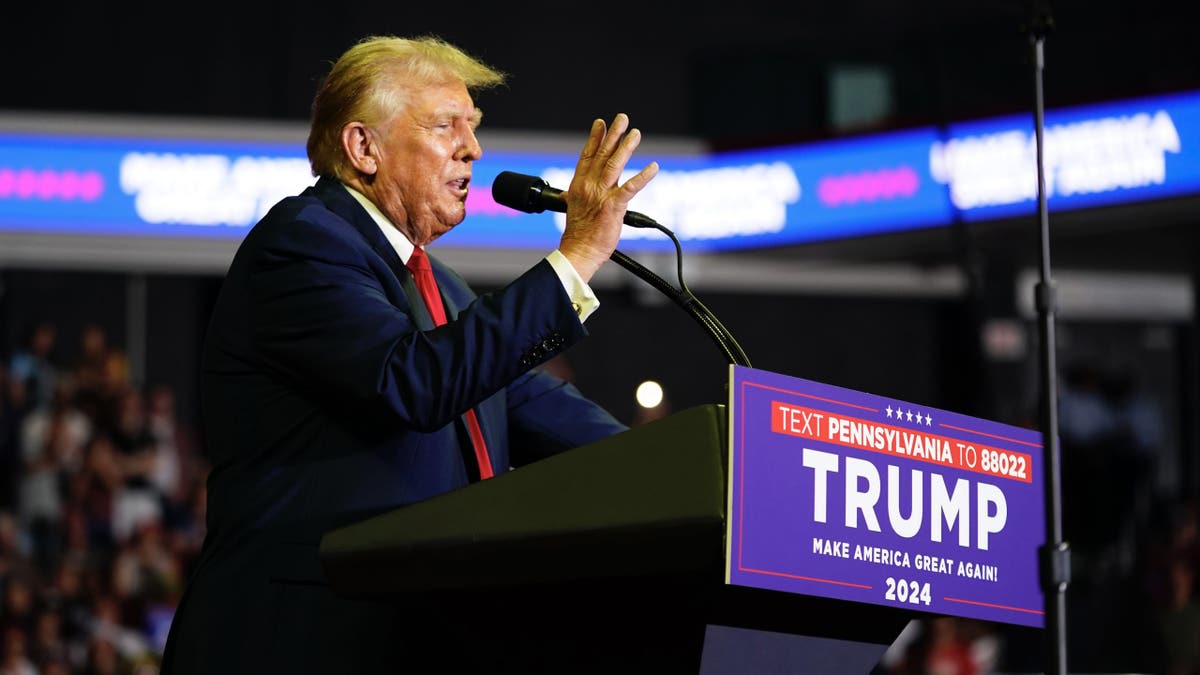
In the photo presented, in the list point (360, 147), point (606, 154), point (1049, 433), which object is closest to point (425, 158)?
point (360, 147)

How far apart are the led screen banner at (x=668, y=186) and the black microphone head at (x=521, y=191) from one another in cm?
715

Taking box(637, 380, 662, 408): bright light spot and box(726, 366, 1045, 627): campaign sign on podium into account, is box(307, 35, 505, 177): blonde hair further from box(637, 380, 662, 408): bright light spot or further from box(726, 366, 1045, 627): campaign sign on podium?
box(726, 366, 1045, 627): campaign sign on podium

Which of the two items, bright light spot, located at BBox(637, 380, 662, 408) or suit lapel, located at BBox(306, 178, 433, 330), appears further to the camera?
bright light spot, located at BBox(637, 380, 662, 408)

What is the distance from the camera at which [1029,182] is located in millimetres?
8875

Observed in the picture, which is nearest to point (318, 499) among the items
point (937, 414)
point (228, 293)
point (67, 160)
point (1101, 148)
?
point (228, 293)

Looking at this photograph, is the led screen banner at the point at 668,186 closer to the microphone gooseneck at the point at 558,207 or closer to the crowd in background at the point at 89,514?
the crowd in background at the point at 89,514

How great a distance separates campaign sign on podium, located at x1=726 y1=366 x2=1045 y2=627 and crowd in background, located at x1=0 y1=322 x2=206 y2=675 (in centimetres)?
600

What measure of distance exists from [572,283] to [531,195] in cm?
16

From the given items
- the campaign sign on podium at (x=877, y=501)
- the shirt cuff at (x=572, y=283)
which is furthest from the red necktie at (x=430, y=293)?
the campaign sign on podium at (x=877, y=501)

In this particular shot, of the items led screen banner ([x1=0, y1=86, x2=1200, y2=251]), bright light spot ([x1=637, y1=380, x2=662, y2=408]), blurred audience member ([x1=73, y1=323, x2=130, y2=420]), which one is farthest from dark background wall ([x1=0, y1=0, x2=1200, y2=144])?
bright light spot ([x1=637, y1=380, x2=662, y2=408])

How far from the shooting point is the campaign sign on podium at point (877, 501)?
160cm

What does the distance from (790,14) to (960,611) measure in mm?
10253

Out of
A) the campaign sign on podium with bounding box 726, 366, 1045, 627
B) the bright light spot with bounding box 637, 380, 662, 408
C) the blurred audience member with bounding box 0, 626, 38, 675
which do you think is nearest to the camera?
the campaign sign on podium with bounding box 726, 366, 1045, 627

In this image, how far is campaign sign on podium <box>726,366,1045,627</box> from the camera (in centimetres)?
160
